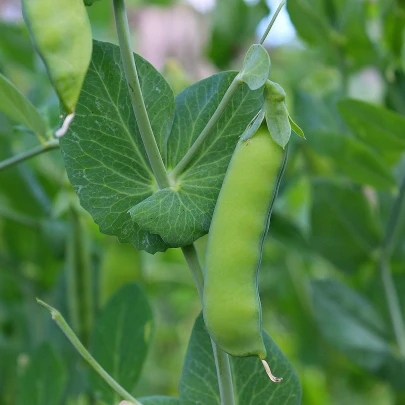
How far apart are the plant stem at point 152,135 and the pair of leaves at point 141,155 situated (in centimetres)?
1

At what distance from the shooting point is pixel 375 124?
1.84 ft

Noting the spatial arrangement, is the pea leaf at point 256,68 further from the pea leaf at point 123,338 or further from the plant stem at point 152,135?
the pea leaf at point 123,338

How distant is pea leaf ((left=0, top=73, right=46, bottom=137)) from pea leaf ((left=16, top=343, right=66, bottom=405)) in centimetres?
18

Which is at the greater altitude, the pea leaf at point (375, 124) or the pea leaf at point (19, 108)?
the pea leaf at point (375, 124)

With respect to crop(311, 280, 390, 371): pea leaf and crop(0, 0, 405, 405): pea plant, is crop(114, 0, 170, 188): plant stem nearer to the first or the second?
crop(0, 0, 405, 405): pea plant

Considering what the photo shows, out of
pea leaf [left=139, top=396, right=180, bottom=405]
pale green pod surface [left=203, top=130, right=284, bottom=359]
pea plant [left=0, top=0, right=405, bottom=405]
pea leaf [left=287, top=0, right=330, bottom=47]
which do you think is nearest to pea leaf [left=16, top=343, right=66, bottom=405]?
pea plant [left=0, top=0, right=405, bottom=405]

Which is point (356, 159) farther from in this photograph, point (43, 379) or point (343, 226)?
point (43, 379)

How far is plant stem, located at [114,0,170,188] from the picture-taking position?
321 millimetres

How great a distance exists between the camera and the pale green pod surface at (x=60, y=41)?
0.28 m

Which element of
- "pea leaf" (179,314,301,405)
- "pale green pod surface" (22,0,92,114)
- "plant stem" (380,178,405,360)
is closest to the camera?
"pale green pod surface" (22,0,92,114)

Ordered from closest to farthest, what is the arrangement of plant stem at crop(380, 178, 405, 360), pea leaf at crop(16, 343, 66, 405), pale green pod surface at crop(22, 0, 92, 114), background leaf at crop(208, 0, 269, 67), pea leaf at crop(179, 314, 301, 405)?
pale green pod surface at crop(22, 0, 92, 114) → pea leaf at crop(179, 314, 301, 405) → pea leaf at crop(16, 343, 66, 405) → plant stem at crop(380, 178, 405, 360) → background leaf at crop(208, 0, 269, 67)

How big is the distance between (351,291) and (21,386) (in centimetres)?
33

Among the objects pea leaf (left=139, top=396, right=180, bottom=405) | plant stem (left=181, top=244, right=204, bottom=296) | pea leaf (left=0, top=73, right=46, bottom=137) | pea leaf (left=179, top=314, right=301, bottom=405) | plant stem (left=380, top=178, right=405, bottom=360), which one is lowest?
pea leaf (left=139, top=396, right=180, bottom=405)

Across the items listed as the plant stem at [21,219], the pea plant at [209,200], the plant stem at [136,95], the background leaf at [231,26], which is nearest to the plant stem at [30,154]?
the pea plant at [209,200]
